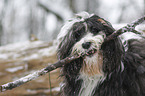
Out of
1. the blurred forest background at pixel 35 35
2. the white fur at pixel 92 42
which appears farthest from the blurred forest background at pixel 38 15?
the white fur at pixel 92 42

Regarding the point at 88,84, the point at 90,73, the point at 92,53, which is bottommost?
the point at 88,84

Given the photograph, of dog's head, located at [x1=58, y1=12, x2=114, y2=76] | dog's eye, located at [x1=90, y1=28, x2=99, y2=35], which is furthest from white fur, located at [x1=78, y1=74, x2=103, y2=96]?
dog's eye, located at [x1=90, y1=28, x2=99, y2=35]

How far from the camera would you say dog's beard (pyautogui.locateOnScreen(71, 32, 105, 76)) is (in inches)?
85.1

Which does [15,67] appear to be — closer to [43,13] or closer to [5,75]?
[5,75]

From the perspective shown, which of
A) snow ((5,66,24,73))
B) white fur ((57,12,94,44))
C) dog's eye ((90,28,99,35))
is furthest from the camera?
snow ((5,66,24,73))

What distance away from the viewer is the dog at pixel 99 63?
2.21m

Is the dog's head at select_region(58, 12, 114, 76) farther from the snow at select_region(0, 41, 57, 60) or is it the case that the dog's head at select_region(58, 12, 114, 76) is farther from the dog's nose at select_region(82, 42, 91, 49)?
the snow at select_region(0, 41, 57, 60)

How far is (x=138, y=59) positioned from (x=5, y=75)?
3709mm

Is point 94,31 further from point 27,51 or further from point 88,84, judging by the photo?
point 27,51

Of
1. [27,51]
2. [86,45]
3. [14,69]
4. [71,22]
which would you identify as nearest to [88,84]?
[86,45]

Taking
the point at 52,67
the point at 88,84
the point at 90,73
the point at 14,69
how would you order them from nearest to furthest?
the point at 52,67, the point at 90,73, the point at 88,84, the point at 14,69

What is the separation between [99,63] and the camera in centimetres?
224

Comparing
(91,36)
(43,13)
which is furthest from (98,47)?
A: (43,13)

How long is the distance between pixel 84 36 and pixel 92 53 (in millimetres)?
327
